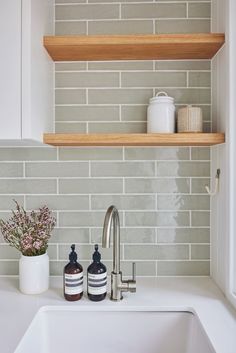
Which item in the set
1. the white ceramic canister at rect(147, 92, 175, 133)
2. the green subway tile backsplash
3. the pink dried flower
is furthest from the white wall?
the pink dried flower

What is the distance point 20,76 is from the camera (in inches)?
38.1

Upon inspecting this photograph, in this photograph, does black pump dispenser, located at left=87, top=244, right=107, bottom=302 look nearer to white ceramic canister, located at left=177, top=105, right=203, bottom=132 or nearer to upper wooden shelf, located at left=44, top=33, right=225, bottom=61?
white ceramic canister, located at left=177, top=105, right=203, bottom=132

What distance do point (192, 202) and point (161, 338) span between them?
546mm

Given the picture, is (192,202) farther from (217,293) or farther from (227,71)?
(227,71)

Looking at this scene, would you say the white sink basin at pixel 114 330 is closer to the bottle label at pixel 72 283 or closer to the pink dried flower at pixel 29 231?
the bottle label at pixel 72 283

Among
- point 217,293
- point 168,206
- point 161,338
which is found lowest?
point 161,338

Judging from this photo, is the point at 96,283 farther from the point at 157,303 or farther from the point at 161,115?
the point at 161,115

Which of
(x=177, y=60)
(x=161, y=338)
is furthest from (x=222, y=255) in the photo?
(x=177, y=60)

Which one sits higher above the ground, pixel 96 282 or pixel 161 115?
pixel 161 115

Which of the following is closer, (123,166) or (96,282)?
(96,282)

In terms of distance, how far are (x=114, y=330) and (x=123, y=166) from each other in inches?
25.2

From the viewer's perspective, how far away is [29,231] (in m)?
1.16

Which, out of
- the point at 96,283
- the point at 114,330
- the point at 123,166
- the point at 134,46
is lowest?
the point at 114,330

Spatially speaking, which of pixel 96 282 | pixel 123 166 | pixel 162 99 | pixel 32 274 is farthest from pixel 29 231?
pixel 162 99
